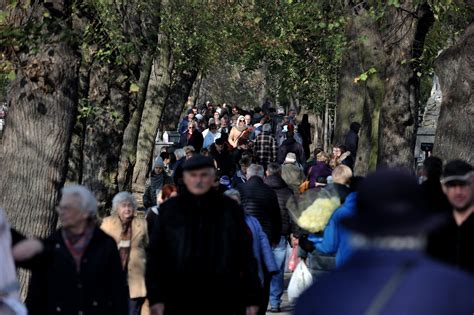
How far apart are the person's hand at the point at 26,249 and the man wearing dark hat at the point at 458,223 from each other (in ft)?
7.39

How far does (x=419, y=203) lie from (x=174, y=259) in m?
4.62

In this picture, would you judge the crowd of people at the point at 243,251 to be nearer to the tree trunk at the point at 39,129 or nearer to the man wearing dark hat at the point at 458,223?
the man wearing dark hat at the point at 458,223

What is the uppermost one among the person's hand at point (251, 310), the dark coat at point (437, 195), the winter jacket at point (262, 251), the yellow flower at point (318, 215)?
the dark coat at point (437, 195)

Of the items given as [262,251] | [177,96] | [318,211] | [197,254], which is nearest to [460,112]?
[318,211]

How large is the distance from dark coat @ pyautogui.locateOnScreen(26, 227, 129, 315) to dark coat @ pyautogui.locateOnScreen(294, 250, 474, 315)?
13.1 ft

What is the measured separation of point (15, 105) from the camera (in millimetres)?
12539

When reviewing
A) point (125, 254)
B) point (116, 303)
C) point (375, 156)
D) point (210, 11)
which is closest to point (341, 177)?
point (125, 254)

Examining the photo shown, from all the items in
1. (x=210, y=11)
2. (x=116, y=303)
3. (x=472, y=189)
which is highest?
(x=210, y=11)

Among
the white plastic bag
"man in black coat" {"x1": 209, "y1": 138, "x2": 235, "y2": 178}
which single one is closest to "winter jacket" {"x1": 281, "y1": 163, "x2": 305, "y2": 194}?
"man in black coat" {"x1": 209, "y1": 138, "x2": 235, "y2": 178}

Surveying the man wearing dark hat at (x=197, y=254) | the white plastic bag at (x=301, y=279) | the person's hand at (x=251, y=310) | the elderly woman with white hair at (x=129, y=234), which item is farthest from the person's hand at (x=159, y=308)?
the white plastic bag at (x=301, y=279)

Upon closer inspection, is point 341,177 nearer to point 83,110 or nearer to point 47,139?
point 47,139

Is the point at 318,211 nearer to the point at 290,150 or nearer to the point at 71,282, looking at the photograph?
the point at 71,282

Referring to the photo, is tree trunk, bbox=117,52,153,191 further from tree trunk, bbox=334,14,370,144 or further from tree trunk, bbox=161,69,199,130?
tree trunk, bbox=161,69,199,130

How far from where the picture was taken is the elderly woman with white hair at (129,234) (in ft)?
36.5
